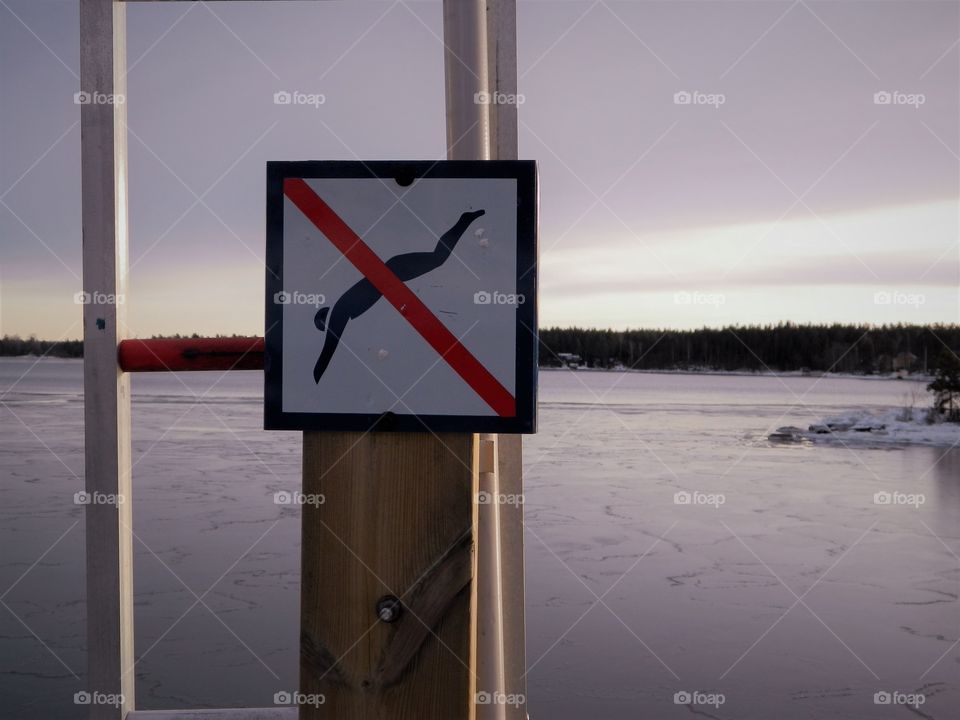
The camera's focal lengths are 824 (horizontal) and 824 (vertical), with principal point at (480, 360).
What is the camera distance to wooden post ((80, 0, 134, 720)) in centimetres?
130

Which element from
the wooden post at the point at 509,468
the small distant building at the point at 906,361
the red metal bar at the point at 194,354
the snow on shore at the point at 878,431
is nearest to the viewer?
the red metal bar at the point at 194,354

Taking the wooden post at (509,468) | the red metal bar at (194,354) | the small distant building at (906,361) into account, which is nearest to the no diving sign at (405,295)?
the red metal bar at (194,354)

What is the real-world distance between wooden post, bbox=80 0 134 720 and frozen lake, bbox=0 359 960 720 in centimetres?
184

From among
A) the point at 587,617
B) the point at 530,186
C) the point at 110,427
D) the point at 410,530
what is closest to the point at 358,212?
the point at 530,186

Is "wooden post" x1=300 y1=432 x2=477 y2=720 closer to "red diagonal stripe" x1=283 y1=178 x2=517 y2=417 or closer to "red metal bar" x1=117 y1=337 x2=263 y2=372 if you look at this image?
"red diagonal stripe" x1=283 y1=178 x2=517 y2=417

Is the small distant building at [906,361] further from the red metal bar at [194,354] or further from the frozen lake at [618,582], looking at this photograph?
the red metal bar at [194,354]

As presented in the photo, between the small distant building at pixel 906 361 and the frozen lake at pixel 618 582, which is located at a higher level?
the small distant building at pixel 906 361

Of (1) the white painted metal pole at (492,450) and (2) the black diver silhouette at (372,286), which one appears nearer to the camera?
(2) the black diver silhouette at (372,286)

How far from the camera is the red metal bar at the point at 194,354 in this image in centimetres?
124

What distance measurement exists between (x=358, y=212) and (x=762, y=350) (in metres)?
24.5

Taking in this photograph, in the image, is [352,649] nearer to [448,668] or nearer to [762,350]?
[448,668]

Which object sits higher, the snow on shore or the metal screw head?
the metal screw head

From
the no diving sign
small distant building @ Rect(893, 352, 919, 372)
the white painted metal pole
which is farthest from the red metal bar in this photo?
small distant building @ Rect(893, 352, 919, 372)

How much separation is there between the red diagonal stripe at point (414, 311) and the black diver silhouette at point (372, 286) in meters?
0.01
